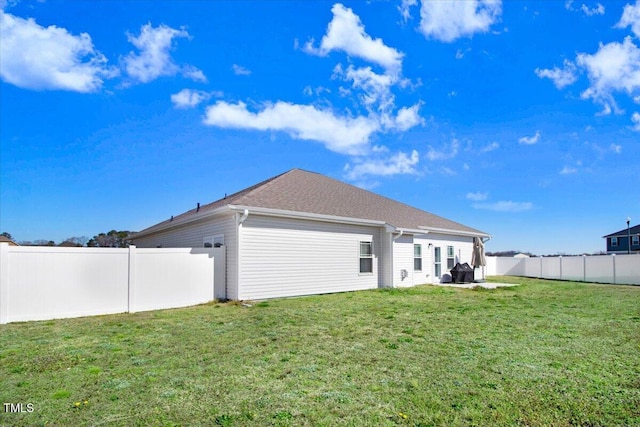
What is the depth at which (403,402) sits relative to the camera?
3412 mm

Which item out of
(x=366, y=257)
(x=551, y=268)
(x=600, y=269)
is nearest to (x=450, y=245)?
(x=366, y=257)

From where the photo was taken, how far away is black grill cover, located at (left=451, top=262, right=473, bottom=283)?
18080mm

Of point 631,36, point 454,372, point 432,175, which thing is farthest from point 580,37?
A: point 454,372

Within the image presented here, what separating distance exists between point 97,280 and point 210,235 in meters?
4.08

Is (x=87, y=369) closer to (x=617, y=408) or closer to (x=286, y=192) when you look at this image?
(x=617, y=408)

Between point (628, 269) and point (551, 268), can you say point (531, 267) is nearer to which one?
point (551, 268)

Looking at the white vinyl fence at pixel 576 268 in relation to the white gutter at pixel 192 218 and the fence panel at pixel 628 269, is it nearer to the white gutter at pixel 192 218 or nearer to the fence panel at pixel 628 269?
the fence panel at pixel 628 269

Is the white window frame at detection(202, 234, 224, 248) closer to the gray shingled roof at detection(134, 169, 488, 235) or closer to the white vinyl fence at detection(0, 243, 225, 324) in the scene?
the white vinyl fence at detection(0, 243, 225, 324)

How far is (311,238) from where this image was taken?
12.7 metres

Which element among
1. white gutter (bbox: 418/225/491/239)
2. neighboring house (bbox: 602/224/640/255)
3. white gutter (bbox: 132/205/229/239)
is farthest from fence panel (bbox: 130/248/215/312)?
neighboring house (bbox: 602/224/640/255)

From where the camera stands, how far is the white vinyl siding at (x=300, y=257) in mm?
11008

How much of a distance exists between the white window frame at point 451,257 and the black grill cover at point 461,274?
762 millimetres

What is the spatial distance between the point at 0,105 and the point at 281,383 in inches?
525

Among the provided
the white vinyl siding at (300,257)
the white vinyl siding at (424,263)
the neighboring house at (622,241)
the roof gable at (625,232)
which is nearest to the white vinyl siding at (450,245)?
the white vinyl siding at (424,263)
